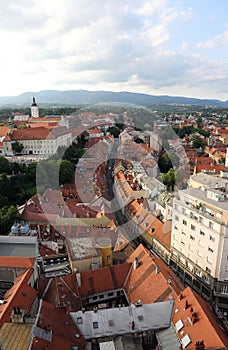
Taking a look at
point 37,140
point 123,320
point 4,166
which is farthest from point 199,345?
point 37,140

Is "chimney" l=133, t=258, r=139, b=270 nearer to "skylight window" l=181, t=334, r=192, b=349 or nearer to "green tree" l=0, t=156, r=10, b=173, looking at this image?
"skylight window" l=181, t=334, r=192, b=349

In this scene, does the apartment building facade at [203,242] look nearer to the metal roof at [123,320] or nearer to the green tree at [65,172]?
the metal roof at [123,320]

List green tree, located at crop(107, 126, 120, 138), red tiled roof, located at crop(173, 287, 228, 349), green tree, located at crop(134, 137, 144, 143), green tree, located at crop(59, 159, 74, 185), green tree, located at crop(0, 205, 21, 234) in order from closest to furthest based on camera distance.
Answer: red tiled roof, located at crop(173, 287, 228, 349)
green tree, located at crop(0, 205, 21, 234)
green tree, located at crop(59, 159, 74, 185)
green tree, located at crop(134, 137, 144, 143)
green tree, located at crop(107, 126, 120, 138)

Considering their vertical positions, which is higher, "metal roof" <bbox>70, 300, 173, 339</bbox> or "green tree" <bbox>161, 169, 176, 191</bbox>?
"green tree" <bbox>161, 169, 176, 191</bbox>

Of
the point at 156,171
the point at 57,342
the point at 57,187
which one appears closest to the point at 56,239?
the point at 57,342

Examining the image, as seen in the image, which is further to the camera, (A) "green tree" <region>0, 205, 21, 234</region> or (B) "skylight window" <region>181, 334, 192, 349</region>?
(A) "green tree" <region>0, 205, 21, 234</region>

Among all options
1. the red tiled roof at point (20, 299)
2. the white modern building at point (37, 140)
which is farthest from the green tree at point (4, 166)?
A: the red tiled roof at point (20, 299)

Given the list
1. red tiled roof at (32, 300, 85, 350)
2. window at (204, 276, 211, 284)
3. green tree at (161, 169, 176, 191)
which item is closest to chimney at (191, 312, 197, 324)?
red tiled roof at (32, 300, 85, 350)
